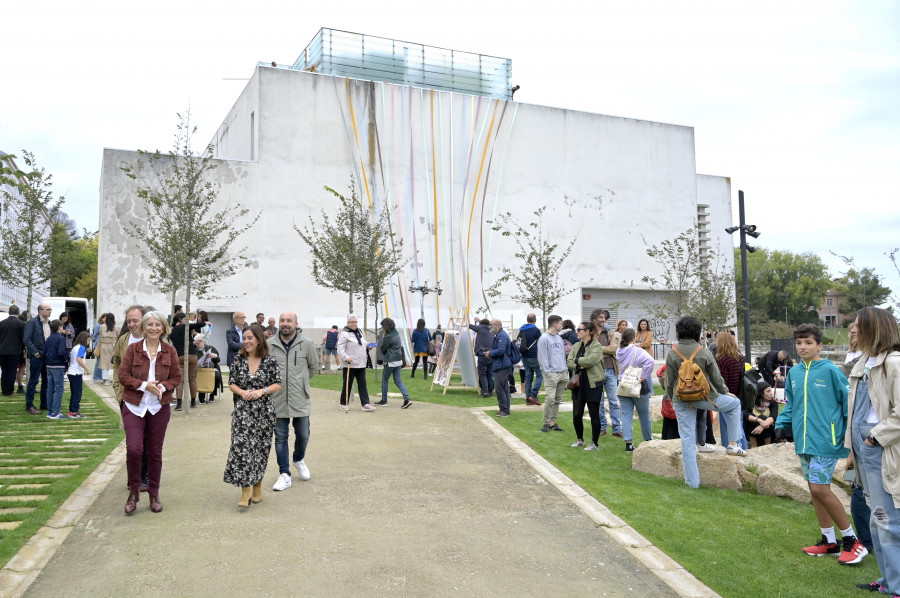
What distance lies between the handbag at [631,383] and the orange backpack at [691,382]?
179cm

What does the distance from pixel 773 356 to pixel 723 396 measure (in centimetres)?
689

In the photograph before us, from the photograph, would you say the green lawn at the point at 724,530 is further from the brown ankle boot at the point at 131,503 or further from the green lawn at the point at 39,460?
the green lawn at the point at 39,460

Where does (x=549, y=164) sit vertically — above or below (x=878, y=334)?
above

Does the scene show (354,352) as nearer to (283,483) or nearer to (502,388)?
(502,388)

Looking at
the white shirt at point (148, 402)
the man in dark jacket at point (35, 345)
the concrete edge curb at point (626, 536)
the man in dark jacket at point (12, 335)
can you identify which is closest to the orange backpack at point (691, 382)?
the concrete edge curb at point (626, 536)

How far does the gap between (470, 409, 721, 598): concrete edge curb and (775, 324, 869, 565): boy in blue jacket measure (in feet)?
4.13

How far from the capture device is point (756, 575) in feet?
16.8

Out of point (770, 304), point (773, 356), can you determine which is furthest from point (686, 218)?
point (770, 304)

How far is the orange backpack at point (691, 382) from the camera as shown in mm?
7441

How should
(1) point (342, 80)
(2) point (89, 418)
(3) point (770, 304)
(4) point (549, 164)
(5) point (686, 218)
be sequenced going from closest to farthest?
1. (2) point (89, 418)
2. (1) point (342, 80)
3. (4) point (549, 164)
4. (5) point (686, 218)
5. (3) point (770, 304)

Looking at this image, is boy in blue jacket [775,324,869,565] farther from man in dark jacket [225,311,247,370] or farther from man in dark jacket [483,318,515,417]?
man in dark jacket [225,311,247,370]

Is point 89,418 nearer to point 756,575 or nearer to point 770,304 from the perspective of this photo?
point 756,575

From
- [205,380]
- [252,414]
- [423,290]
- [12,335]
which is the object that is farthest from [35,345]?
[423,290]

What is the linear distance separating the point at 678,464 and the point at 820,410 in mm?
3011
